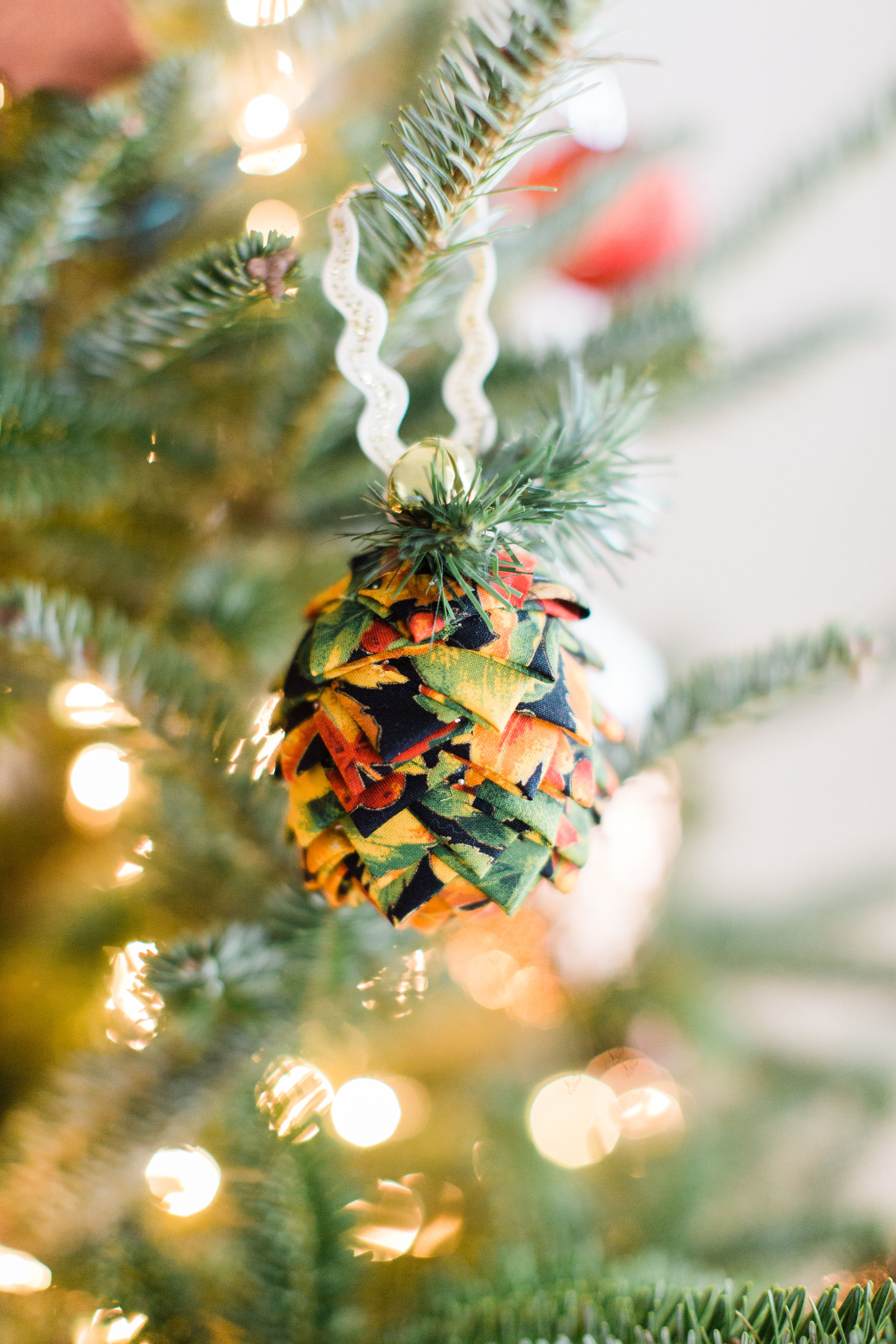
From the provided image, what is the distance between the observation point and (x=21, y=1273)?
303mm

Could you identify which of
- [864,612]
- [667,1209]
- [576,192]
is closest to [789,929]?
[667,1209]

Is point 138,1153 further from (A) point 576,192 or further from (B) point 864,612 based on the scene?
(B) point 864,612

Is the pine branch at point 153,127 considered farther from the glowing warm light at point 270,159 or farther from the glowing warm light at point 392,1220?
the glowing warm light at point 392,1220

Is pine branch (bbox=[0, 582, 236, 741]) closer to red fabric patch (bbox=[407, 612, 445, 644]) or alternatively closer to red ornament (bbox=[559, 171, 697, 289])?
red fabric patch (bbox=[407, 612, 445, 644])

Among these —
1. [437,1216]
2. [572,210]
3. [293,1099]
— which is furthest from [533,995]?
[572,210]

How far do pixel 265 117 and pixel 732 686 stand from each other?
33 cm

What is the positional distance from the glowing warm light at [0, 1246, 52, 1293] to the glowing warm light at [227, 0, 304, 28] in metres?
0.51

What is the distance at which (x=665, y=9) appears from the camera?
2.15ft

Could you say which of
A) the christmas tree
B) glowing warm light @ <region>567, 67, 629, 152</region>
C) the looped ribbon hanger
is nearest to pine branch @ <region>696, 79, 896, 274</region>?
the christmas tree

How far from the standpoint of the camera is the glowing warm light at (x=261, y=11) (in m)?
0.30

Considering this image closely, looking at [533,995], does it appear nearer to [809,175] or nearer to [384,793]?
[384,793]

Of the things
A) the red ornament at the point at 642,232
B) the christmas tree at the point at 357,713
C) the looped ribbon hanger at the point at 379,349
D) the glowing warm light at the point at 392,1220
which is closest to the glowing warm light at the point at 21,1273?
the christmas tree at the point at 357,713

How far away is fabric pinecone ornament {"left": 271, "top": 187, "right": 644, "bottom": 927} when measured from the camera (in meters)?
0.21

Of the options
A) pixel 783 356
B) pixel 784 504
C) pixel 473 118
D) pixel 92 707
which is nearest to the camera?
pixel 473 118
